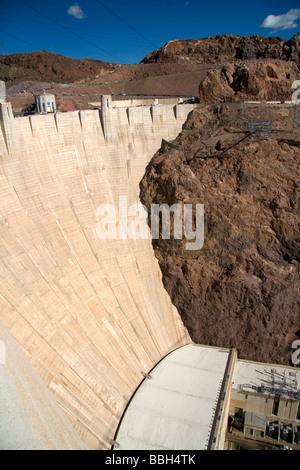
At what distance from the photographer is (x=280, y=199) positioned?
2258cm

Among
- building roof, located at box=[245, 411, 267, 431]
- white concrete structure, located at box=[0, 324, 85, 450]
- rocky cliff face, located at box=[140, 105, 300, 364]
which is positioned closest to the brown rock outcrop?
rocky cliff face, located at box=[140, 105, 300, 364]

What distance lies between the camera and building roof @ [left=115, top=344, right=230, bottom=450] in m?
17.5

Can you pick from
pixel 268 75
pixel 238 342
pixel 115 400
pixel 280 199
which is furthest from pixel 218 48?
pixel 115 400

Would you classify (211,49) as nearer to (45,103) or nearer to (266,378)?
(45,103)

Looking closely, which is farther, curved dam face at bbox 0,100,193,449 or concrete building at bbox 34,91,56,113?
concrete building at bbox 34,91,56,113

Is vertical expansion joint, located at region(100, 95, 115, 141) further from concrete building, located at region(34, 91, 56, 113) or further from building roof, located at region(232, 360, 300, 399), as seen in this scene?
building roof, located at region(232, 360, 300, 399)

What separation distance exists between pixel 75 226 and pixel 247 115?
1447 cm

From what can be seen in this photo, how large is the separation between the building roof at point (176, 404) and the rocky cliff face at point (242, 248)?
2.20 metres

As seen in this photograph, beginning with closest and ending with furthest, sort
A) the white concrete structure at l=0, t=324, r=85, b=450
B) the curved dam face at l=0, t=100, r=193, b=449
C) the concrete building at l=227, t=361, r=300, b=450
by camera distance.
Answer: the white concrete structure at l=0, t=324, r=85, b=450
the curved dam face at l=0, t=100, r=193, b=449
the concrete building at l=227, t=361, r=300, b=450

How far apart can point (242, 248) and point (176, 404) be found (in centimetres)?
964

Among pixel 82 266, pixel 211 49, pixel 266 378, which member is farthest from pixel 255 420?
pixel 211 49

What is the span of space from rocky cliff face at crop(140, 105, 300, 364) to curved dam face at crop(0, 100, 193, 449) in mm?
1920

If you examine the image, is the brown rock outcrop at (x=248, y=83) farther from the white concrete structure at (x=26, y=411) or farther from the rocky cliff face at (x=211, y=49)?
the rocky cliff face at (x=211, y=49)

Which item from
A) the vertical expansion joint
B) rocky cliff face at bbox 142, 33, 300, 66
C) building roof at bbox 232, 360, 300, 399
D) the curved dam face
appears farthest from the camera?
rocky cliff face at bbox 142, 33, 300, 66
